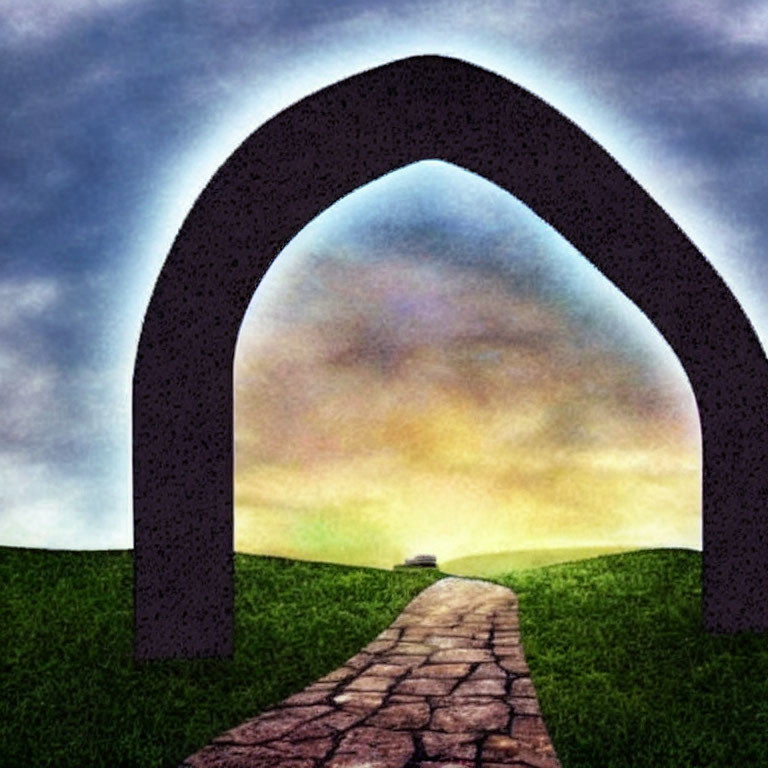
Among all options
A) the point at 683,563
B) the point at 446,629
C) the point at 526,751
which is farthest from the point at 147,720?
the point at 683,563

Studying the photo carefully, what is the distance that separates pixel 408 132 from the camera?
867cm

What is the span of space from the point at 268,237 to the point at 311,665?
13.1ft

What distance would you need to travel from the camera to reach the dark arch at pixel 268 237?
27.2ft

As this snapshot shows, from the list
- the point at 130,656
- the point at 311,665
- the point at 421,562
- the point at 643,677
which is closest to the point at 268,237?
the point at 311,665

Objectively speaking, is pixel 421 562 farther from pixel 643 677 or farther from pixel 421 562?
pixel 643 677

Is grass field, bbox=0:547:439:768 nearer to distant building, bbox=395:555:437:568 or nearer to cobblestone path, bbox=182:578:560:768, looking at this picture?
cobblestone path, bbox=182:578:560:768

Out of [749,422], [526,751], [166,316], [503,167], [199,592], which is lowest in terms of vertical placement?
[526,751]

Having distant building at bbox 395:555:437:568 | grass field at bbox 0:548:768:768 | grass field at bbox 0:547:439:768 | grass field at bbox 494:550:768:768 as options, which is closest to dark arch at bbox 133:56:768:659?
grass field at bbox 0:547:439:768

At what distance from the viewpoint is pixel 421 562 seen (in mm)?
19000

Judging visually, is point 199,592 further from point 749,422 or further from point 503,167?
point 749,422

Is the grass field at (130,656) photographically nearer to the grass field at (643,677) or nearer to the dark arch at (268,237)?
the dark arch at (268,237)

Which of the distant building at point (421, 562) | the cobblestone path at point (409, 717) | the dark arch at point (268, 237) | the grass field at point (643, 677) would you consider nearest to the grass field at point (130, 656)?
the cobblestone path at point (409, 717)

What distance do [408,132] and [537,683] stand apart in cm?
518

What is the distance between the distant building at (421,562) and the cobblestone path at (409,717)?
9316 mm
